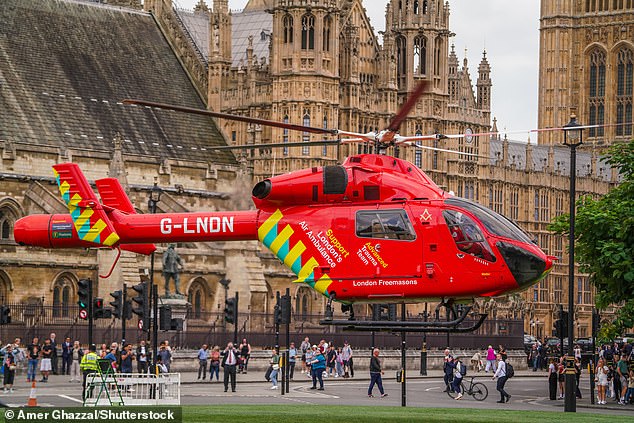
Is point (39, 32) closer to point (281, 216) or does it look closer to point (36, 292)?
point (36, 292)

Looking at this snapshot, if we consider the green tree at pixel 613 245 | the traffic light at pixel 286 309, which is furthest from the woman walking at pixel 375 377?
the green tree at pixel 613 245

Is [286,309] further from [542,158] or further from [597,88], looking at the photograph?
[597,88]

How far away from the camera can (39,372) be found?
58656mm

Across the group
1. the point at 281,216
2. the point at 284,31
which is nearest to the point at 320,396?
the point at 281,216

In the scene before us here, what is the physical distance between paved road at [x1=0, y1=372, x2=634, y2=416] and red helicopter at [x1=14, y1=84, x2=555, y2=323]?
12347 millimetres

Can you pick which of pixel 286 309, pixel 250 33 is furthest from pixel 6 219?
pixel 250 33

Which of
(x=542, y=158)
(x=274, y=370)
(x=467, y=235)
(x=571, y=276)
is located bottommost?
(x=274, y=370)

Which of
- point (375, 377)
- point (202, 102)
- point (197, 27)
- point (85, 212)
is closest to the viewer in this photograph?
point (85, 212)

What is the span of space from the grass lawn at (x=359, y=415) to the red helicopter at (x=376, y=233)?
15.3 ft

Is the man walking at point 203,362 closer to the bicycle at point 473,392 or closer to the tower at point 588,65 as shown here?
the bicycle at point 473,392

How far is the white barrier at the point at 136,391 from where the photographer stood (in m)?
35.3

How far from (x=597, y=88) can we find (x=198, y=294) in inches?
2636

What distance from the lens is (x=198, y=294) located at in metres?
78.3

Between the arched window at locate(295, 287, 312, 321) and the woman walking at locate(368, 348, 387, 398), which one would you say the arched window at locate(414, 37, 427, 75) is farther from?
the woman walking at locate(368, 348, 387, 398)
